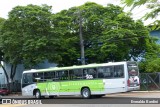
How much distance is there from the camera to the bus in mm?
23734

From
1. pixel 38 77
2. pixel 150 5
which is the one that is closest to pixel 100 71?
pixel 38 77

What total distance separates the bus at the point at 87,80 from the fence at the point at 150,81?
387 inches

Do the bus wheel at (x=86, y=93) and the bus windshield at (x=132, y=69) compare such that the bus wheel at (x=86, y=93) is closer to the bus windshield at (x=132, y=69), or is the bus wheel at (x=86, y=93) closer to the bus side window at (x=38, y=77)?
the bus windshield at (x=132, y=69)

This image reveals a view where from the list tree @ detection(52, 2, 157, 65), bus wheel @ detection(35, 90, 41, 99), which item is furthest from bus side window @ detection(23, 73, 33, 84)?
tree @ detection(52, 2, 157, 65)

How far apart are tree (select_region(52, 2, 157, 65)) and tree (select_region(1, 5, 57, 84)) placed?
67.2 inches

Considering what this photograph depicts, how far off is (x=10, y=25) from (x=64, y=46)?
281 inches

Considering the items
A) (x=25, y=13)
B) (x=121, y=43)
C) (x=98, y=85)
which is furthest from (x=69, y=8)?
(x=98, y=85)

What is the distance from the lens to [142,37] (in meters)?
38.8

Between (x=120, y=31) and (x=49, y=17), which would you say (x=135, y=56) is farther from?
(x=49, y=17)

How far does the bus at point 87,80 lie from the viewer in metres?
23.7

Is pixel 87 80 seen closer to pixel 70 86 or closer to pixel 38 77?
pixel 70 86

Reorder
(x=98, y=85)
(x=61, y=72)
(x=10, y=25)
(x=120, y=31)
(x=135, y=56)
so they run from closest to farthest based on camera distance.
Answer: (x=98, y=85)
(x=61, y=72)
(x=120, y=31)
(x=10, y=25)
(x=135, y=56)

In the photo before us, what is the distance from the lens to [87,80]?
82.9 ft

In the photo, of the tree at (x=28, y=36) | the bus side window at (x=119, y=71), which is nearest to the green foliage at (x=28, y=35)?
the tree at (x=28, y=36)
